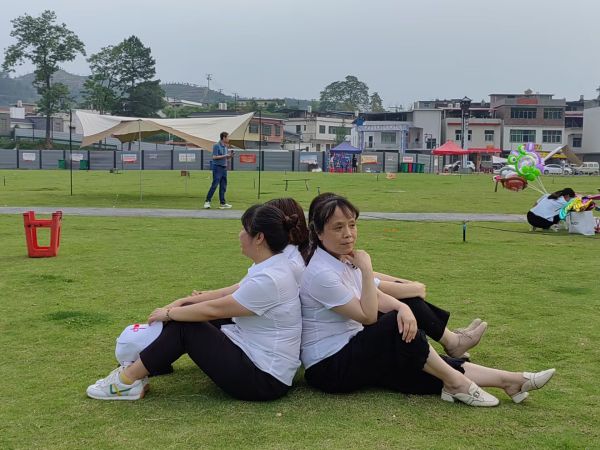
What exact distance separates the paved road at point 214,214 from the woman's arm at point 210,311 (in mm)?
10605

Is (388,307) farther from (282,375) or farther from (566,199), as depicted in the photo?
(566,199)

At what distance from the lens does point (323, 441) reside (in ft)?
10.5

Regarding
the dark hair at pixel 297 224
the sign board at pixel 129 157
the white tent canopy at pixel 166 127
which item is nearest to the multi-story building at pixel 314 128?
the sign board at pixel 129 157

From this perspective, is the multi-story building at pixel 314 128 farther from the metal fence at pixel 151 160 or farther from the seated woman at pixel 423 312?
the seated woman at pixel 423 312

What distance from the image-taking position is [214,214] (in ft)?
49.1

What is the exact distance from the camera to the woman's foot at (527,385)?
368cm

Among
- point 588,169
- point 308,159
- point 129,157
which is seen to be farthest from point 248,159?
point 588,169

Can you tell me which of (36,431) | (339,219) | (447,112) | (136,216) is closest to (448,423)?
(339,219)

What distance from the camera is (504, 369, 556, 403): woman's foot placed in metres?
3.68

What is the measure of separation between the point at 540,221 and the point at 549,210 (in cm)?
25

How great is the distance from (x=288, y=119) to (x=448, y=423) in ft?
324

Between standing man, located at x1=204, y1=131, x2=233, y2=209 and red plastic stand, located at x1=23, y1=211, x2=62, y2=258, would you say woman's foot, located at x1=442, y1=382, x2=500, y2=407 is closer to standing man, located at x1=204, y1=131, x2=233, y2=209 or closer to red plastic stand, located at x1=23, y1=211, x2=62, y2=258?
red plastic stand, located at x1=23, y1=211, x2=62, y2=258

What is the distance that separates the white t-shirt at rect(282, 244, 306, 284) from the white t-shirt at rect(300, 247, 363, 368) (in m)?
0.04

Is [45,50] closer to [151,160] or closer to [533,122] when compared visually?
[151,160]
